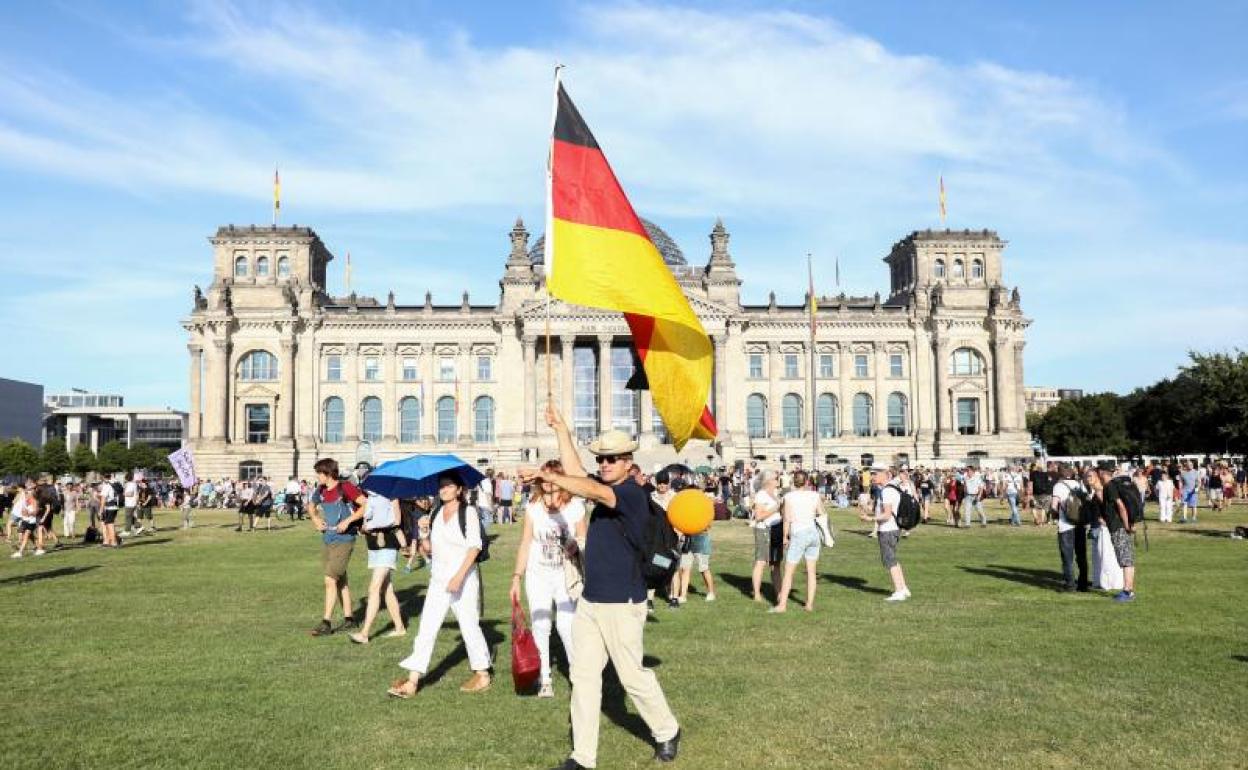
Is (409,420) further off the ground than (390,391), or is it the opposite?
(390,391)

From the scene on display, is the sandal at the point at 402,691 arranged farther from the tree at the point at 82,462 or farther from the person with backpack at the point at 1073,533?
the tree at the point at 82,462

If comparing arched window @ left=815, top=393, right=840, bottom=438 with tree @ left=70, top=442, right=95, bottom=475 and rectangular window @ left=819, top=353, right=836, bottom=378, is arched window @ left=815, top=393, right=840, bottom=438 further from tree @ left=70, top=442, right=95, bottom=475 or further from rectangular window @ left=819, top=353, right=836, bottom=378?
tree @ left=70, top=442, right=95, bottom=475

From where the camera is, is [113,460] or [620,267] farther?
[113,460]

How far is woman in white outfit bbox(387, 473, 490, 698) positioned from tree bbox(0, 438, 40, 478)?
280ft

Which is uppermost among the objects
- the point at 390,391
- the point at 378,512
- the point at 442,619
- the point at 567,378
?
the point at 567,378

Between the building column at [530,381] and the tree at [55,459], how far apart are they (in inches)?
1782

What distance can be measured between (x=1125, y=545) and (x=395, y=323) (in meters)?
67.8

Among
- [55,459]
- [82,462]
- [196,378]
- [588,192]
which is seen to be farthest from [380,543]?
[55,459]

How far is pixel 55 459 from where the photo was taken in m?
87.9

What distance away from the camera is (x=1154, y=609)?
1369 centimetres

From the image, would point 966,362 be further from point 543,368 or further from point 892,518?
point 892,518

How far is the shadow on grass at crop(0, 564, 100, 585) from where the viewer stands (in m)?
18.8

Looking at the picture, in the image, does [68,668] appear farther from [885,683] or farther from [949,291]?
[949,291]

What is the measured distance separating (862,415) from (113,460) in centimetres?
6389
